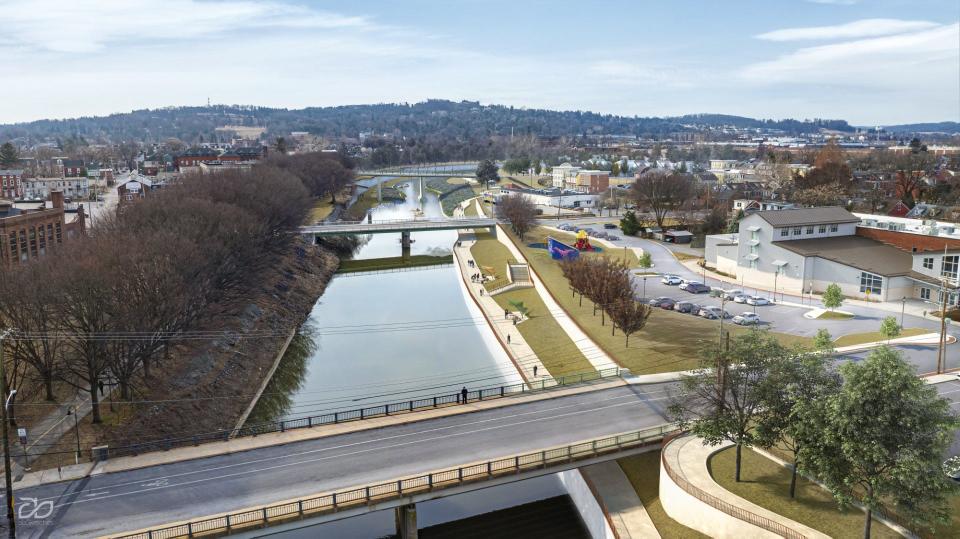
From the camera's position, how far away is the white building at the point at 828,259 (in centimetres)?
4978

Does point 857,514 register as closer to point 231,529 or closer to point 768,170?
point 231,529

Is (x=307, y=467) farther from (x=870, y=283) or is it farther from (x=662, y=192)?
(x=662, y=192)

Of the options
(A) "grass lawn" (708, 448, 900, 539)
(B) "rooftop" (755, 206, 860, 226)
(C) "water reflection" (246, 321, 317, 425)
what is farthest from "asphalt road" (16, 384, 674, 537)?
(B) "rooftop" (755, 206, 860, 226)

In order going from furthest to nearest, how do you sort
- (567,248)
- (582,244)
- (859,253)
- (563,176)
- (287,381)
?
(563,176) < (582,244) < (567,248) < (859,253) < (287,381)

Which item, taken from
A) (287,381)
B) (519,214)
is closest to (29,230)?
(287,381)

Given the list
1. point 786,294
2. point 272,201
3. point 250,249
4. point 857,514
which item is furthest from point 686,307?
point 272,201

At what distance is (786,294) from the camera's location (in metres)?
53.9

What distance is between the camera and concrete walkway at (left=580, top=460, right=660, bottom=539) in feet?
79.4

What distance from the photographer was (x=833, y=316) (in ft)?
152

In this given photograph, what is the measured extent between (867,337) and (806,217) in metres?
18.3

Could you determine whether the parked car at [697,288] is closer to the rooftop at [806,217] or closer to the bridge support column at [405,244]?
the rooftop at [806,217]

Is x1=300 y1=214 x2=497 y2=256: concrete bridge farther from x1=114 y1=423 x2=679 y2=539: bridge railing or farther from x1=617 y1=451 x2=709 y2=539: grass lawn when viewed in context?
x1=114 y1=423 x2=679 y2=539: bridge railing

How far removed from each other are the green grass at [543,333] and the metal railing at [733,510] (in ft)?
47.9

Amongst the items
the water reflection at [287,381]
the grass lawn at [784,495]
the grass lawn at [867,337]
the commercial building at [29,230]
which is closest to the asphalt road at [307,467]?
the grass lawn at [784,495]
